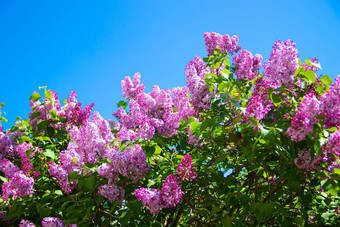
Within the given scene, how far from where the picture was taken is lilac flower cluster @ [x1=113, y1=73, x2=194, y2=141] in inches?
123

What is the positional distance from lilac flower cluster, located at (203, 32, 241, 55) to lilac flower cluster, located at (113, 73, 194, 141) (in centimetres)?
166

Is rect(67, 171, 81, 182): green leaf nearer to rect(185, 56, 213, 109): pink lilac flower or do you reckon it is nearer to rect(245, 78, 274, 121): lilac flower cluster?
rect(185, 56, 213, 109): pink lilac flower

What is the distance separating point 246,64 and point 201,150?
128cm

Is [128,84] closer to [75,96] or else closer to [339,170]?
[75,96]

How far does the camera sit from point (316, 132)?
2.19 metres

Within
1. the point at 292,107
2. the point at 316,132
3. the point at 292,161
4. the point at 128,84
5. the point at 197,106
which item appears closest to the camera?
the point at 316,132

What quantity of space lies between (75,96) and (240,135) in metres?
2.65

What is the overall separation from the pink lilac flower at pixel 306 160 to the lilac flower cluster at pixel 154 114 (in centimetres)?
136

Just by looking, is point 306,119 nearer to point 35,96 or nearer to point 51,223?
point 51,223

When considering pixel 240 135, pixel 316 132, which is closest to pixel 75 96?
pixel 240 135

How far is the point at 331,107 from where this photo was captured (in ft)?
7.27

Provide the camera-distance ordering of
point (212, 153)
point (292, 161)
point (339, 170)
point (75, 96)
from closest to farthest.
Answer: point (339, 170), point (292, 161), point (212, 153), point (75, 96)

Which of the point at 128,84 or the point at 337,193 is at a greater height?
the point at 128,84

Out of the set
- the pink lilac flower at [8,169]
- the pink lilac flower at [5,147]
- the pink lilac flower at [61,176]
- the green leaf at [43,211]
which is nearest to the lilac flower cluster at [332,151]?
the pink lilac flower at [61,176]
